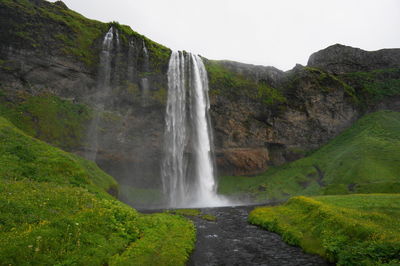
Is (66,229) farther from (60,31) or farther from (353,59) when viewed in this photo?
(353,59)

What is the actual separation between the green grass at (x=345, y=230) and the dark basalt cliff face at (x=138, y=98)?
4293 cm

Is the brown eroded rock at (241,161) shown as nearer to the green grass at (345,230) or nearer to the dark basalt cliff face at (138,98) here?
the dark basalt cliff face at (138,98)

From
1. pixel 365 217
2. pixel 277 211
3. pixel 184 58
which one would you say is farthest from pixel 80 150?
pixel 365 217

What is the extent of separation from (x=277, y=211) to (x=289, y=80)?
6418 cm

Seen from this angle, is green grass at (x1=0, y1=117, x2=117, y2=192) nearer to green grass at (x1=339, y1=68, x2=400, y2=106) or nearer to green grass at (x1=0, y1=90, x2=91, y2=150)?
green grass at (x1=0, y1=90, x2=91, y2=150)

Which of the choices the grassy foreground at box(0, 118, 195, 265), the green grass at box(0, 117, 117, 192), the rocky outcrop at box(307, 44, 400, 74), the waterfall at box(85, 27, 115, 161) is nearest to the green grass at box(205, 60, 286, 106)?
the waterfall at box(85, 27, 115, 161)

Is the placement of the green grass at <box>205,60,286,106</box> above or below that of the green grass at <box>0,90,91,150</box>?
above

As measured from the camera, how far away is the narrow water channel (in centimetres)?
1525

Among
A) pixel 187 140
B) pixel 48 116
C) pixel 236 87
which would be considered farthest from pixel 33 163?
pixel 236 87

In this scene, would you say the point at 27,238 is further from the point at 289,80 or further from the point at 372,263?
the point at 289,80

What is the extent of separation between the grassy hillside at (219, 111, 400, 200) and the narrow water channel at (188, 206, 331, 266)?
1196 inches

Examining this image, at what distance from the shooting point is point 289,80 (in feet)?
275

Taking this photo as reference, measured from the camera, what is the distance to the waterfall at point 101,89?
2213 inches

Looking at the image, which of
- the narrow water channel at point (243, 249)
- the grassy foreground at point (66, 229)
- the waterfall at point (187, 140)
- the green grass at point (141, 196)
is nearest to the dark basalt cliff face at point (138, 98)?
the green grass at point (141, 196)
